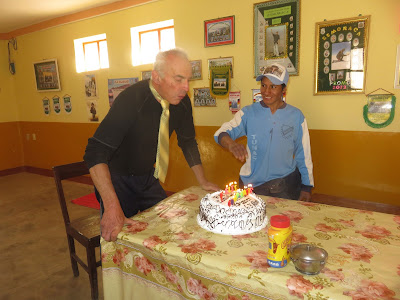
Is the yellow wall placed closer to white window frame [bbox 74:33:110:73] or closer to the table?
white window frame [bbox 74:33:110:73]

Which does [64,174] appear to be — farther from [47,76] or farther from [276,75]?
[47,76]

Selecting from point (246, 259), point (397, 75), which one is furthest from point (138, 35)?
point (246, 259)

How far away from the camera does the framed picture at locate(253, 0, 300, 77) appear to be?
10.1 feet

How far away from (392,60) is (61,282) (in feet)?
11.8

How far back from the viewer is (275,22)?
3.17 meters

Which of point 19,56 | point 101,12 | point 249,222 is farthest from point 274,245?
point 19,56

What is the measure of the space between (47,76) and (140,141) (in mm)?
4695

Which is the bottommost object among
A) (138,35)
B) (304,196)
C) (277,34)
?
(304,196)

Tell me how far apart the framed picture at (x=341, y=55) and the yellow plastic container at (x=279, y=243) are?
2352mm

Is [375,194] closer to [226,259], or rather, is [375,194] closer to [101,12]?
[226,259]

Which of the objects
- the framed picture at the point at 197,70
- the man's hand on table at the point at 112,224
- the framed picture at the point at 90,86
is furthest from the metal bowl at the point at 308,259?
the framed picture at the point at 90,86

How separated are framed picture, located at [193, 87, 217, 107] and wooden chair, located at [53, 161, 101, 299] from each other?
1.86 m

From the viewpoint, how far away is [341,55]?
288 centimetres

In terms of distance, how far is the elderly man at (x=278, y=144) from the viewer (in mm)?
2254
